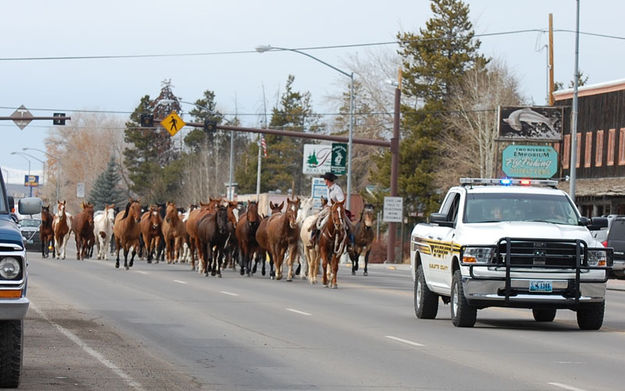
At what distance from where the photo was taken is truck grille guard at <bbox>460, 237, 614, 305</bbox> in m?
17.7

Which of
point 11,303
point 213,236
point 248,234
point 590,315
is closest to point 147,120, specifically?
point 213,236

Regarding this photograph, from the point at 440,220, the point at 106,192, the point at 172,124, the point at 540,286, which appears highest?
the point at 172,124

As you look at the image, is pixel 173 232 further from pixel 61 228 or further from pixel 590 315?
pixel 590 315

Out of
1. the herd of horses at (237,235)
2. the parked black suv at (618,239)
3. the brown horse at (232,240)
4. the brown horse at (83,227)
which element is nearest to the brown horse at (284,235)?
the herd of horses at (237,235)

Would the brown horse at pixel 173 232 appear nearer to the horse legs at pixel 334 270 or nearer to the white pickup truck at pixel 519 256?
the horse legs at pixel 334 270

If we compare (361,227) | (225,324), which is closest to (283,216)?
(361,227)

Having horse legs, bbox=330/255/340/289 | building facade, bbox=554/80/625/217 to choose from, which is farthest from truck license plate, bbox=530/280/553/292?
building facade, bbox=554/80/625/217

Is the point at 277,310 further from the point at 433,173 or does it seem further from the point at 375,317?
the point at 433,173

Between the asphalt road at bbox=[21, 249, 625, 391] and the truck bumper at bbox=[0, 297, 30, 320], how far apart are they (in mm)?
1022

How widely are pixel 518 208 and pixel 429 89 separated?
5481 centimetres

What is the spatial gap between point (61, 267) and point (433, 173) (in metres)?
37.8

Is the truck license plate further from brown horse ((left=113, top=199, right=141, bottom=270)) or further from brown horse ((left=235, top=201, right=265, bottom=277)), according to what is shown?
brown horse ((left=113, top=199, right=141, bottom=270))

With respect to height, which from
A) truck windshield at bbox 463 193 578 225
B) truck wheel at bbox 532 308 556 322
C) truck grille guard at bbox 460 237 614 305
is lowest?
truck wheel at bbox 532 308 556 322

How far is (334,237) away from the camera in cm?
3003
